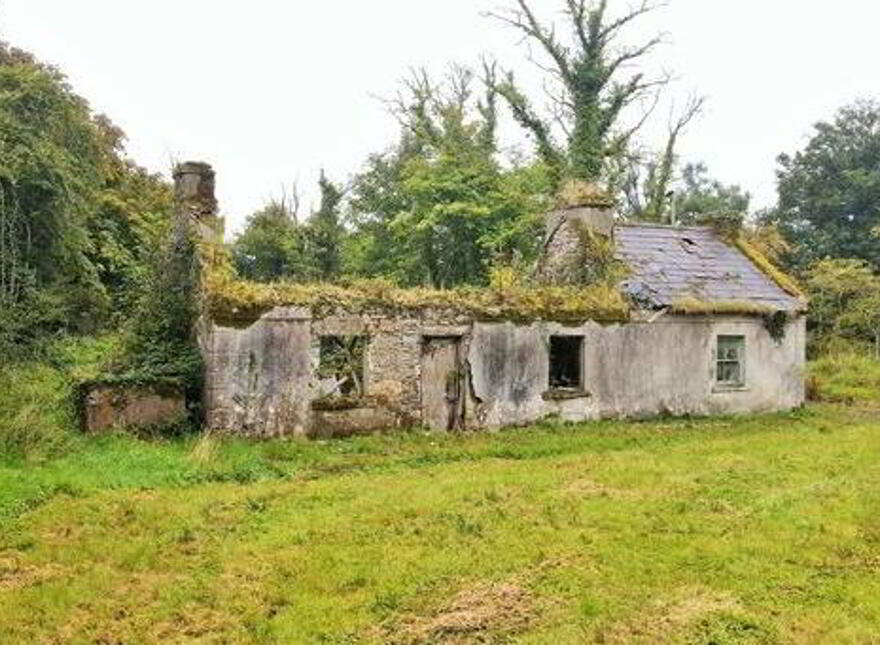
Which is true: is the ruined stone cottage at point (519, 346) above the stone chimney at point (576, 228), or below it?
below

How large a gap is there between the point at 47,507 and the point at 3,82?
55.5 feet

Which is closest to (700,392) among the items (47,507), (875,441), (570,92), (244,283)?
(875,441)

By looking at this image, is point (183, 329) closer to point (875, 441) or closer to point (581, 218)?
point (581, 218)

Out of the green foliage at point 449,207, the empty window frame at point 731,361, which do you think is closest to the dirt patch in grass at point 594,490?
the empty window frame at point 731,361

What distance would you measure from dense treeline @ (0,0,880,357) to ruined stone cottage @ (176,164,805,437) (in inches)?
123

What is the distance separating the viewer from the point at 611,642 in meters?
7.52

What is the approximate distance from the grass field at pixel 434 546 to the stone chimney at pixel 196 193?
5801mm

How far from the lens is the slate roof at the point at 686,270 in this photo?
71.8ft

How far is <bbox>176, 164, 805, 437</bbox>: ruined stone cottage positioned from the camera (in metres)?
17.4

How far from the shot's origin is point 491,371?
19.3 metres

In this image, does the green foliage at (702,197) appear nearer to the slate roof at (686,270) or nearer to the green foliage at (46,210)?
the slate roof at (686,270)

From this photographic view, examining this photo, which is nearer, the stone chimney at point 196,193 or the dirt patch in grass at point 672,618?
the dirt patch in grass at point 672,618

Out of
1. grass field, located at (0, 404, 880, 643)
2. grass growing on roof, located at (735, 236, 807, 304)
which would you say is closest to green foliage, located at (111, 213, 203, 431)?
grass field, located at (0, 404, 880, 643)

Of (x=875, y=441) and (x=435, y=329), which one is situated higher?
(x=435, y=329)
